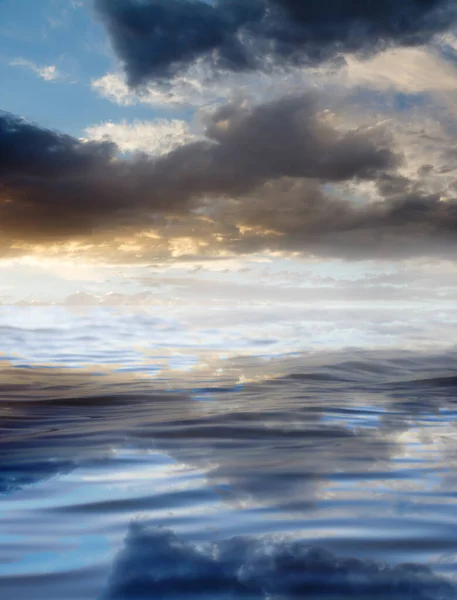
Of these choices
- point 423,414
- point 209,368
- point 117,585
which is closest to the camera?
point 117,585

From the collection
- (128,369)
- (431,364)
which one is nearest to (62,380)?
(128,369)

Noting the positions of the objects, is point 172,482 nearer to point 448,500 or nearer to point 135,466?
point 135,466

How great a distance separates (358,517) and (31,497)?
1753 millimetres

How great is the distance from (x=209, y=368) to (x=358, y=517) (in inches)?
334

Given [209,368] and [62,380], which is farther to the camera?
[209,368]

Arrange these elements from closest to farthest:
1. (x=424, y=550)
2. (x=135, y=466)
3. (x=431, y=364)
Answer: (x=424, y=550) < (x=135, y=466) < (x=431, y=364)

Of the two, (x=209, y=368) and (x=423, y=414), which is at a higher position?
(x=209, y=368)

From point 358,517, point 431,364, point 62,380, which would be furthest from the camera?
point 431,364

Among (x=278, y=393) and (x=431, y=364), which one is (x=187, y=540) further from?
(x=431, y=364)

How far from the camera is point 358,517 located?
117 inches

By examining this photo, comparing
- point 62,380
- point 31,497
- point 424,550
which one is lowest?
point 424,550

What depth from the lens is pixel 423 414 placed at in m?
6.68

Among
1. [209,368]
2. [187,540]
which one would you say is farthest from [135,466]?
[209,368]

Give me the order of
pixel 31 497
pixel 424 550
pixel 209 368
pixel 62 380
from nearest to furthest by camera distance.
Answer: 1. pixel 424 550
2. pixel 31 497
3. pixel 62 380
4. pixel 209 368
